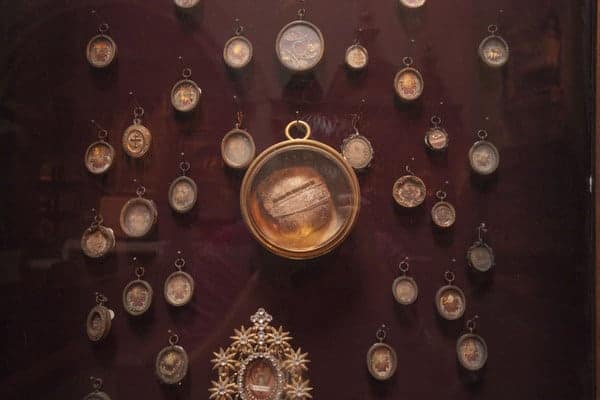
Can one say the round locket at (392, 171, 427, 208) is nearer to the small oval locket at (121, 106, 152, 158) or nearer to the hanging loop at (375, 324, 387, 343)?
the hanging loop at (375, 324, 387, 343)

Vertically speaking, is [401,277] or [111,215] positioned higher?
[111,215]

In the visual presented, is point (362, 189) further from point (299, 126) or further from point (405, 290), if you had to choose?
point (405, 290)

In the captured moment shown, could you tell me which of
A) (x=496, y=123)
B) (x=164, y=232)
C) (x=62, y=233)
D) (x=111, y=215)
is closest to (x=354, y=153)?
(x=496, y=123)

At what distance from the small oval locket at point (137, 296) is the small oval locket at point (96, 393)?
1.56ft

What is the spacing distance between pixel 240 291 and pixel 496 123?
1.97 m

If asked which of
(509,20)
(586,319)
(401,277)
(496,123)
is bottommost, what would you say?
(586,319)

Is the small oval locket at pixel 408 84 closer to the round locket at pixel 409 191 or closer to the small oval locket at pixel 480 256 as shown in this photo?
the round locket at pixel 409 191

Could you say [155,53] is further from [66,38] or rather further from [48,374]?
[48,374]

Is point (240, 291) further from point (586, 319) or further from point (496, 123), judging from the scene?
point (586, 319)

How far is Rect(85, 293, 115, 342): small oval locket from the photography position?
359 centimetres

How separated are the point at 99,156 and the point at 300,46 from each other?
4.85 feet

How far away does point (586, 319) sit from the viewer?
12.0 ft

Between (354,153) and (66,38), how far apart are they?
206 cm

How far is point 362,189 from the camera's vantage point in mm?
3668
